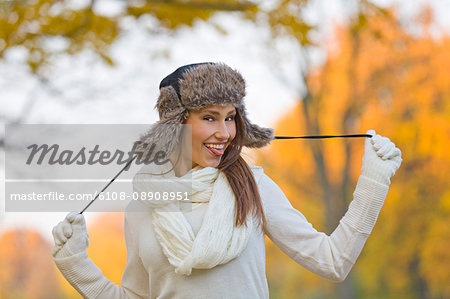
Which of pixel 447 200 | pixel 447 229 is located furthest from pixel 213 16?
pixel 447 229

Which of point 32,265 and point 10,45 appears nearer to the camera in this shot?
point 10,45

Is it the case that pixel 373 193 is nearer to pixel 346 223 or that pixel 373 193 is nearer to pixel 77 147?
pixel 346 223

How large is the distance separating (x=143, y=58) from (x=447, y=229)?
625 cm

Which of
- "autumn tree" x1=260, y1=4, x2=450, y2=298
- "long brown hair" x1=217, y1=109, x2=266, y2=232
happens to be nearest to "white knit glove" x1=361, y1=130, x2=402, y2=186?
"long brown hair" x1=217, y1=109, x2=266, y2=232

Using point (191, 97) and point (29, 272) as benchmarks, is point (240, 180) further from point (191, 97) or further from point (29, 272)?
point (29, 272)

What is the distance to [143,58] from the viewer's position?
554 cm

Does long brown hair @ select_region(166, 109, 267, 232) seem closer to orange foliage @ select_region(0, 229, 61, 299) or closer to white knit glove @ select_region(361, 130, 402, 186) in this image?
white knit glove @ select_region(361, 130, 402, 186)

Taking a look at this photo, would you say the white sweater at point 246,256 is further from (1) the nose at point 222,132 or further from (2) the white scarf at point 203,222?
(1) the nose at point 222,132

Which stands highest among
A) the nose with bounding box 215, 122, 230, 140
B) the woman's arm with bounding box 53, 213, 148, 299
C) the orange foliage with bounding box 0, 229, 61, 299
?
the nose with bounding box 215, 122, 230, 140

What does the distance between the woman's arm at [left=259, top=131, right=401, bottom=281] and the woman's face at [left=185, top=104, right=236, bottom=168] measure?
238 millimetres

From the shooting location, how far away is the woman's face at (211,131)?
200 centimetres

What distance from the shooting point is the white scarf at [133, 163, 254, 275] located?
1868 mm

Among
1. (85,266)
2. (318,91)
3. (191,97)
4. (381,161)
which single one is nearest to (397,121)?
(318,91)

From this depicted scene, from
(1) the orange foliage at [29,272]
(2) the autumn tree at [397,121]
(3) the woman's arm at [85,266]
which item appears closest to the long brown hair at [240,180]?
(3) the woman's arm at [85,266]
